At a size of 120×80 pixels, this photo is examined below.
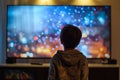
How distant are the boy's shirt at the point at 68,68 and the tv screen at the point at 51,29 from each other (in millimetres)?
2259

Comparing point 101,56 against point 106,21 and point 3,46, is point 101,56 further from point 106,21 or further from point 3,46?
point 3,46

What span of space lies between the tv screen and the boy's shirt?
7.41 feet

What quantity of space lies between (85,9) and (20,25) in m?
1.09

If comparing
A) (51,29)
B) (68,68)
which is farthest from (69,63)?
(51,29)

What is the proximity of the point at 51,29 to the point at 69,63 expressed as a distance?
233cm

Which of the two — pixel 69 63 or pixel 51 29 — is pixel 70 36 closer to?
pixel 69 63

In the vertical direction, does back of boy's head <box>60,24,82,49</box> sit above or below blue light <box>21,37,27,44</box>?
above

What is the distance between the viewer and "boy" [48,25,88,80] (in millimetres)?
1890

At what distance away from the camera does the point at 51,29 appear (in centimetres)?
419

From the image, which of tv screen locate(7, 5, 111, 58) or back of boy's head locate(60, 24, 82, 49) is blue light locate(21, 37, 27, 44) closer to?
tv screen locate(7, 5, 111, 58)

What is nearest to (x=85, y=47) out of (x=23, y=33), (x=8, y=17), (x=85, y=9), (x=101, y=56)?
(x=101, y=56)

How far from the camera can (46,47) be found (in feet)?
13.7

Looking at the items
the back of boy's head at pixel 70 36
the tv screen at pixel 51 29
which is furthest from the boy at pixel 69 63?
the tv screen at pixel 51 29

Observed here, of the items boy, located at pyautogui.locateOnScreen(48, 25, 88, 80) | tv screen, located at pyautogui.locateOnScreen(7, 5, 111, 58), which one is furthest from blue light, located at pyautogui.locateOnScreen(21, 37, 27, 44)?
boy, located at pyautogui.locateOnScreen(48, 25, 88, 80)
